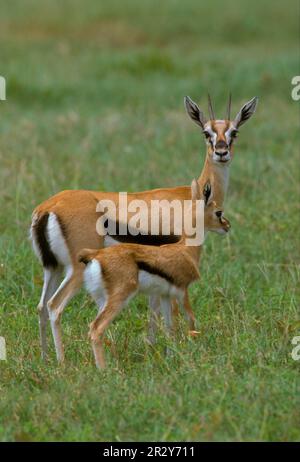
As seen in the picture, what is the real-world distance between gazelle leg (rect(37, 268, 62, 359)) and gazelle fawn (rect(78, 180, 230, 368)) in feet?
1.46

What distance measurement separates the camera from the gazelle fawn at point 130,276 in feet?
16.6

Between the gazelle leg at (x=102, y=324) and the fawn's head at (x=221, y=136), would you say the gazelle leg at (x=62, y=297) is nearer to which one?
the gazelle leg at (x=102, y=324)

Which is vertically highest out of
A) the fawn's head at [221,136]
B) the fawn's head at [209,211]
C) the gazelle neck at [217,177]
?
the fawn's head at [221,136]

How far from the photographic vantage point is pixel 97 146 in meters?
10.3

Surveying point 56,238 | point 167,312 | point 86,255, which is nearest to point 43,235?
point 56,238

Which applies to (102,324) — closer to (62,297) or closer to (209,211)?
(62,297)

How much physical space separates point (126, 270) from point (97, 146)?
17.7 feet

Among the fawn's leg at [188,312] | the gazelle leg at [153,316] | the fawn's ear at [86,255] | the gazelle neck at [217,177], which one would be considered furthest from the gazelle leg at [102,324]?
the gazelle neck at [217,177]

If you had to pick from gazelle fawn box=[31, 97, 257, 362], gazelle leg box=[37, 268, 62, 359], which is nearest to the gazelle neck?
gazelle fawn box=[31, 97, 257, 362]

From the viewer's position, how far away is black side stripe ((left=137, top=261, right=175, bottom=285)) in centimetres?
518

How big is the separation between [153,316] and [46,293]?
0.63 metres

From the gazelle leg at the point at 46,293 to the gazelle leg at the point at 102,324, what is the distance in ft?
1.93
